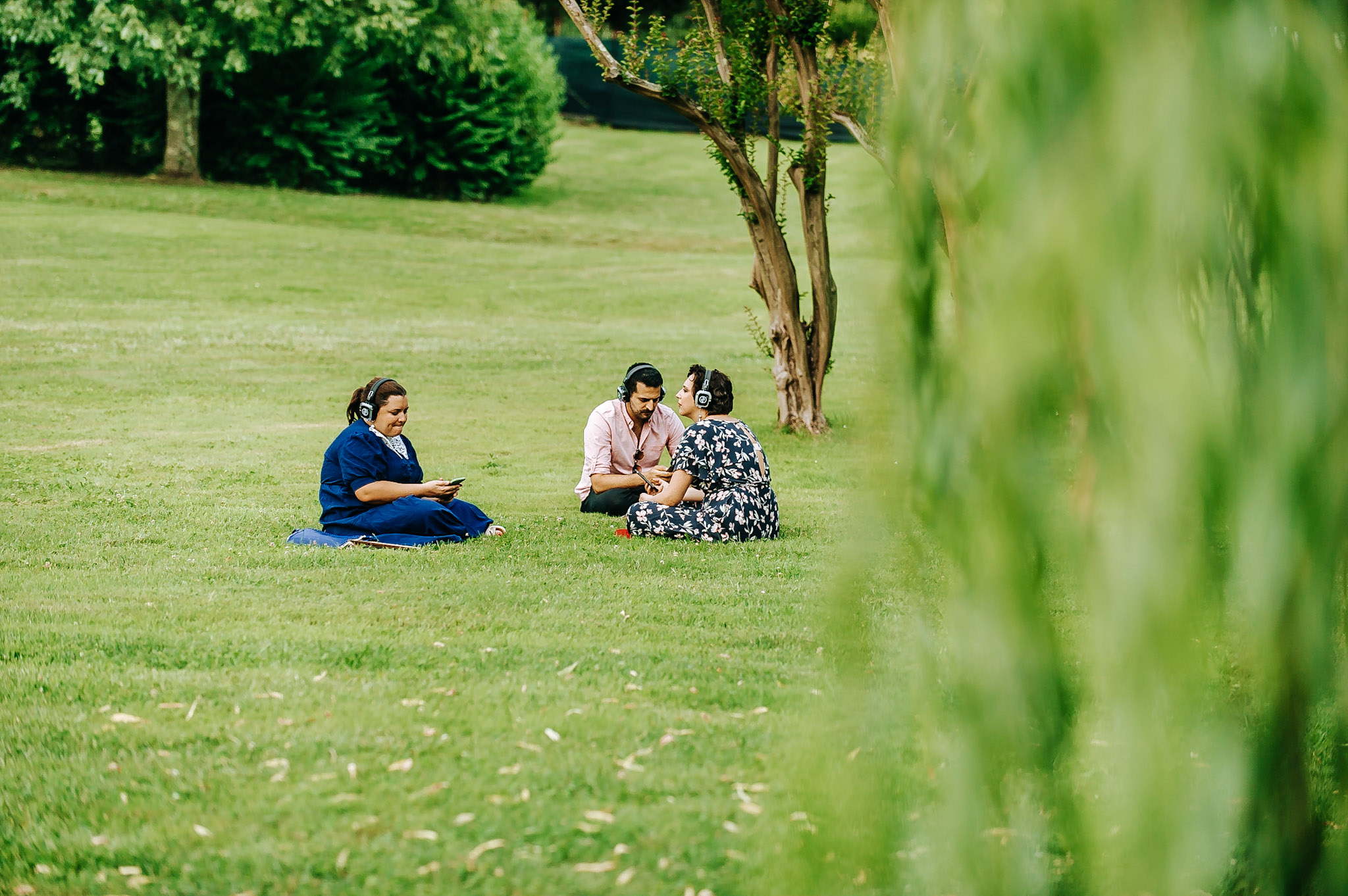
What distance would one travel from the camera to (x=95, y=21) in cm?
2842

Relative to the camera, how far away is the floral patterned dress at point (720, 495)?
9.16m

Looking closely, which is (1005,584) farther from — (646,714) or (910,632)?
(646,714)

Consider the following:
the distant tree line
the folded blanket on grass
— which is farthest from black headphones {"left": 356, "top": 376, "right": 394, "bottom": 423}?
the distant tree line

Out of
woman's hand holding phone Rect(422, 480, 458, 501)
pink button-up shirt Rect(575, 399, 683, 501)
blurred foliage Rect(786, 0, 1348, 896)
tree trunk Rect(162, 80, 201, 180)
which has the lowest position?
woman's hand holding phone Rect(422, 480, 458, 501)

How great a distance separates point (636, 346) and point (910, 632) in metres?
20.3

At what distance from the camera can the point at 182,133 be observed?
114ft

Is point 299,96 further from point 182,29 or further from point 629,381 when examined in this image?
point 629,381

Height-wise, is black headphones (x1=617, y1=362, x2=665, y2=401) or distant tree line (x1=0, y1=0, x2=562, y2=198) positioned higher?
distant tree line (x1=0, y1=0, x2=562, y2=198)

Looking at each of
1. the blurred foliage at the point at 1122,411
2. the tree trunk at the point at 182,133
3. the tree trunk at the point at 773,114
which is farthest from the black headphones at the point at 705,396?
the tree trunk at the point at 182,133

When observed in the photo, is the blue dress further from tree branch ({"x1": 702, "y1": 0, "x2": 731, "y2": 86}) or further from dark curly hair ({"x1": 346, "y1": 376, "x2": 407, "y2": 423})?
tree branch ({"x1": 702, "y1": 0, "x2": 731, "y2": 86})

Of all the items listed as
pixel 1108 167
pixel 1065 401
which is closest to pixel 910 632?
pixel 1065 401

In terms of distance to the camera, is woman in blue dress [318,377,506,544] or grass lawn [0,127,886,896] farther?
woman in blue dress [318,377,506,544]

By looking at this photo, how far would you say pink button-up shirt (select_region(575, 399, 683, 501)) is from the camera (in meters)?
10.4

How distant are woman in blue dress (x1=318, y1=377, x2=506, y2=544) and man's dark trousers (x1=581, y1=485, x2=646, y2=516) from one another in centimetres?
145
